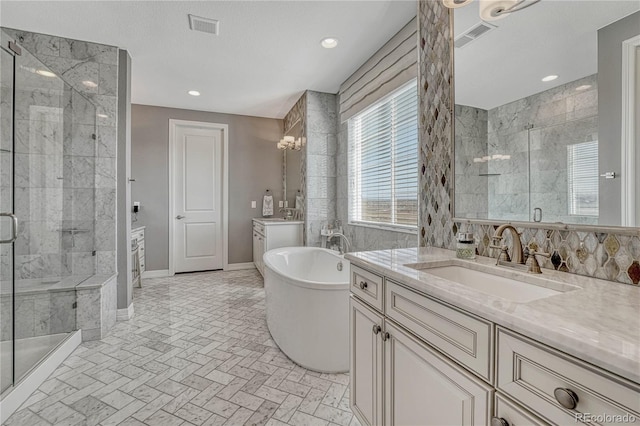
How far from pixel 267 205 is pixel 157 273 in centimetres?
204

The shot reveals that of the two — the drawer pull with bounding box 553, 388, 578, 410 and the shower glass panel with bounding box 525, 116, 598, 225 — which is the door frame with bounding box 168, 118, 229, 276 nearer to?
the shower glass panel with bounding box 525, 116, 598, 225

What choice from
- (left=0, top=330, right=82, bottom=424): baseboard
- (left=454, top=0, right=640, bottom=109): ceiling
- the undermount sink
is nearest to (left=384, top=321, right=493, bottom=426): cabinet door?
the undermount sink

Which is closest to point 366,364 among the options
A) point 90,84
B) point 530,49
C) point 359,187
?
point 530,49

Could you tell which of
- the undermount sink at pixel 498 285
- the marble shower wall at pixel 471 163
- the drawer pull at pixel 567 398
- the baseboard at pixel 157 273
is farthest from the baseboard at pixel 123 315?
the drawer pull at pixel 567 398

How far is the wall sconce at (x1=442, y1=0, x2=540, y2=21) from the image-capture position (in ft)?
4.00

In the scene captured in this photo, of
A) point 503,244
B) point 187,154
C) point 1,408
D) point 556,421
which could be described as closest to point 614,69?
point 503,244

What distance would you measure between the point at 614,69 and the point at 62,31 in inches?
151

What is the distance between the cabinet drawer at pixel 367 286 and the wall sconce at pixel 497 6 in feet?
4.20

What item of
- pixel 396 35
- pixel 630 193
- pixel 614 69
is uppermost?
pixel 396 35

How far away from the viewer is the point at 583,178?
1.05 meters

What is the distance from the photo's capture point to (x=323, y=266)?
3350 millimetres

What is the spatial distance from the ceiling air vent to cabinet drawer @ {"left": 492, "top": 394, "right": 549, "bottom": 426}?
1.54 meters

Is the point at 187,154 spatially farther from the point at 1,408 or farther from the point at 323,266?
the point at 1,408

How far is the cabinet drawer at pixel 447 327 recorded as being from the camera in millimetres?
750
